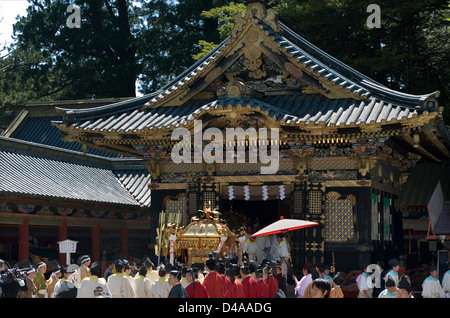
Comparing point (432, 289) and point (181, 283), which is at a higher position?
point (181, 283)

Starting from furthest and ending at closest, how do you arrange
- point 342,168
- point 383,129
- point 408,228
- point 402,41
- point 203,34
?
point 203,34 → point 402,41 → point 408,228 → point 342,168 → point 383,129

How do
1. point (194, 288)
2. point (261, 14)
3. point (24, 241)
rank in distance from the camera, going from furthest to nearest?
1. point (24, 241)
2. point (261, 14)
3. point (194, 288)

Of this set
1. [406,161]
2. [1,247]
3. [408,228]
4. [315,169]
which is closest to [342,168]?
[315,169]

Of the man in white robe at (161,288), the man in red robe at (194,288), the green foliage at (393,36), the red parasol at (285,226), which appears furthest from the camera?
the green foliage at (393,36)

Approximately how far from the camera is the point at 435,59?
28125 millimetres

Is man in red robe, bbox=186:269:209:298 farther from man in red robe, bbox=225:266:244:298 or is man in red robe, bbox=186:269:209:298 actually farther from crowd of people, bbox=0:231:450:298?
man in red robe, bbox=225:266:244:298

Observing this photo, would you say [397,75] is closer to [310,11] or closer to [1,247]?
[310,11]

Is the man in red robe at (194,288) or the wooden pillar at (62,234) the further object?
the wooden pillar at (62,234)

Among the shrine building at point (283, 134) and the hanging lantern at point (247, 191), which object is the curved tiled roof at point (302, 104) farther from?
the hanging lantern at point (247, 191)

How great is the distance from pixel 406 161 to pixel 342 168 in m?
4.16

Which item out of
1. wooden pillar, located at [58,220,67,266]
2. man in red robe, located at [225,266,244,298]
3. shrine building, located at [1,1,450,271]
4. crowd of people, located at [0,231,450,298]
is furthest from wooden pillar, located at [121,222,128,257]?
man in red robe, located at [225,266,244,298]

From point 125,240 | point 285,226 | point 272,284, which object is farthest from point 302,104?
point 125,240

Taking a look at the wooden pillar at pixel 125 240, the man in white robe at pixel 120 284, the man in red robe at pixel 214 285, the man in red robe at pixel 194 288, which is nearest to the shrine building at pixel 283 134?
Result: the wooden pillar at pixel 125 240

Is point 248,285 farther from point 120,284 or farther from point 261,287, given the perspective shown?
point 120,284
